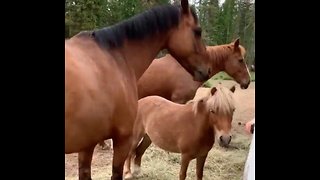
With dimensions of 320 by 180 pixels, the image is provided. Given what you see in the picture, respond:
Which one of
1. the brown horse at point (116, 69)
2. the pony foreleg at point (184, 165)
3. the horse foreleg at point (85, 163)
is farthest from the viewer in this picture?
the pony foreleg at point (184, 165)

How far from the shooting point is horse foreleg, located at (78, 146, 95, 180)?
3.39 feet

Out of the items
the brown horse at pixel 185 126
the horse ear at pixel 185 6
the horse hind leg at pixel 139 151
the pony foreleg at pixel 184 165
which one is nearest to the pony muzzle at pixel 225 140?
the brown horse at pixel 185 126

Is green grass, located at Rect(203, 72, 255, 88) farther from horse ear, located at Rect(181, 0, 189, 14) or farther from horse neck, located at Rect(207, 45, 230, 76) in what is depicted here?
horse ear, located at Rect(181, 0, 189, 14)

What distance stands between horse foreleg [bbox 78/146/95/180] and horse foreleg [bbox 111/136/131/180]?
60 millimetres

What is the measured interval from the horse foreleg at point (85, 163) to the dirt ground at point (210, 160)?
0.05ft

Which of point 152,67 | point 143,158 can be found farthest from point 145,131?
point 152,67

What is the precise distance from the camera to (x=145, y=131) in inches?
50.0

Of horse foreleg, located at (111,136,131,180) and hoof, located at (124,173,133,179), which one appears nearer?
horse foreleg, located at (111,136,131,180)

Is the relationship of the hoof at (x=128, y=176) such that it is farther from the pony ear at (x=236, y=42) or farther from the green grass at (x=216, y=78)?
the pony ear at (x=236, y=42)

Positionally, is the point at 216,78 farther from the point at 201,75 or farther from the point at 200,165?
the point at 200,165

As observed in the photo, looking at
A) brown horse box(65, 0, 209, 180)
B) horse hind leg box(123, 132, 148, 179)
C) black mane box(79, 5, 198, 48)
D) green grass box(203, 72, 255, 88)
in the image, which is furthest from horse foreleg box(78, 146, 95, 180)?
green grass box(203, 72, 255, 88)

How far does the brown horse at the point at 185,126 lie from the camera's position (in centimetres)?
111
